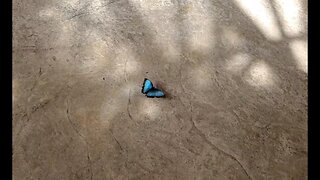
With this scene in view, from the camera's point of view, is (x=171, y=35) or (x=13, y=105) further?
(x=171, y=35)

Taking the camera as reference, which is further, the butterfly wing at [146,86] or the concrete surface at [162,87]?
the butterfly wing at [146,86]

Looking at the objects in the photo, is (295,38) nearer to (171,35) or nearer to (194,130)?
(171,35)

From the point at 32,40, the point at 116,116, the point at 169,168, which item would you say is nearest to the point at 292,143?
the point at 169,168

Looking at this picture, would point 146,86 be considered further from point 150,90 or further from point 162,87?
point 162,87

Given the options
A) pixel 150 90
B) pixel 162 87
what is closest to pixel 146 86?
pixel 150 90

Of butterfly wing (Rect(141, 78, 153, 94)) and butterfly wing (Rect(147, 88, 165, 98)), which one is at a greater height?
butterfly wing (Rect(141, 78, 153, 94))
